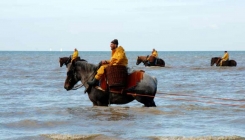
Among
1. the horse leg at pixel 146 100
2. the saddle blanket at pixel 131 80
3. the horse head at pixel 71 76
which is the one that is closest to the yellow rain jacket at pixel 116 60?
the saddle blanket at pixel 131 80

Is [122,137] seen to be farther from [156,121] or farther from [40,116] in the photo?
[40,116]

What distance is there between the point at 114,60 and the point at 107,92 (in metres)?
0.76

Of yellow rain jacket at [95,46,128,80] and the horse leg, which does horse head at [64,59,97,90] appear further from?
the horse leg

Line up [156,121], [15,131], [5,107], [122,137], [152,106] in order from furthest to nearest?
1. [5,107]
2. [152,106]
3. [156,121]
4. [15,131]
5. [122,137]

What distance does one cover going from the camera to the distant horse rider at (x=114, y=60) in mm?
11492

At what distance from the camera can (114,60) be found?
11516mm

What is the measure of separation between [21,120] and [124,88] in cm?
229

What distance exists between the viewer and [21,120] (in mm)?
10742

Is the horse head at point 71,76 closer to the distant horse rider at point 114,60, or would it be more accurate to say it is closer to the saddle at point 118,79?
the distant horse rider at point 114,60

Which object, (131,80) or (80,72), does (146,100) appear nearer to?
(131,80)

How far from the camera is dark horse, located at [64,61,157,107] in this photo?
1167 cm

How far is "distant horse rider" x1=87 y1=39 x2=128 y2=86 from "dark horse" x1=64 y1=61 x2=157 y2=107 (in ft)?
1.03

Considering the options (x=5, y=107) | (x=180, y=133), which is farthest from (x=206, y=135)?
(x=5, y=107)

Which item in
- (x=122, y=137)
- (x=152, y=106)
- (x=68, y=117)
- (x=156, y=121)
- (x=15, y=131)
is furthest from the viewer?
(x=152, y=106)
